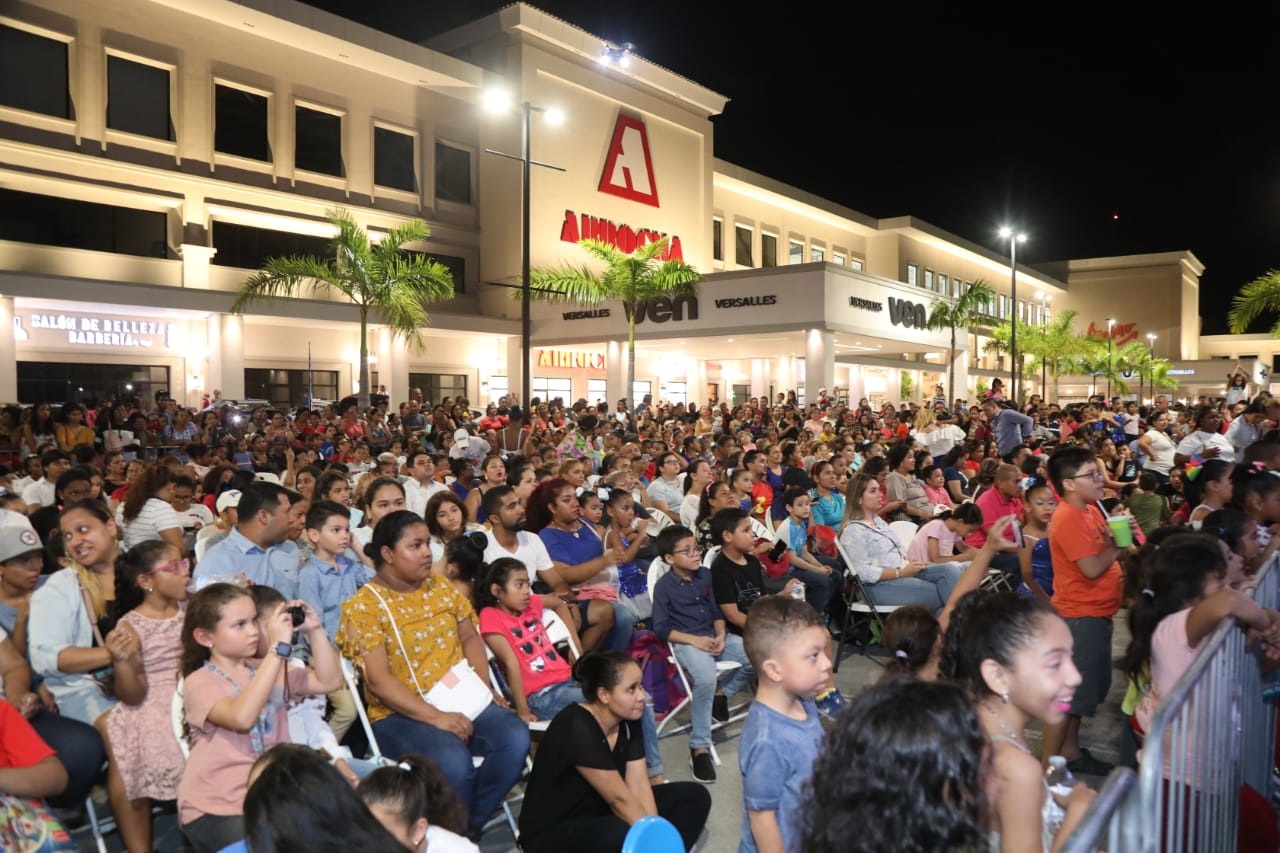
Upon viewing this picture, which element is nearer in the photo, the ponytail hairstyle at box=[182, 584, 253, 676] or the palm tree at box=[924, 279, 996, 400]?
the ponytail hairstyle at box=[182, 584, 253, 676]

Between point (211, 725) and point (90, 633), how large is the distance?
53.0 inches

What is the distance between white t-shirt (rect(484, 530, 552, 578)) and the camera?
18.2 feet

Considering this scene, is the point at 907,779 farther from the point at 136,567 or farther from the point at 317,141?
the point at 317,141

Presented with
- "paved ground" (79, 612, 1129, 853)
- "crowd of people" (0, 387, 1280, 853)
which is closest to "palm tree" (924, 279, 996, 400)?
"crowd of people" (0, 387, 1280, 853)

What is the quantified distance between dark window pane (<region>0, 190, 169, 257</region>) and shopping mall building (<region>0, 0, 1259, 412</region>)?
0.05 meters

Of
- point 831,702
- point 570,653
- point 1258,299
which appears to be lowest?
point 831,702

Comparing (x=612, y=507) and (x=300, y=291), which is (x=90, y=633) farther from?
(x=300, y=291)

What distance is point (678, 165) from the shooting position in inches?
1323

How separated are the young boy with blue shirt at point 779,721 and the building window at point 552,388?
2529cm

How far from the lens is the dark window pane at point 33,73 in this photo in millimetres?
18938

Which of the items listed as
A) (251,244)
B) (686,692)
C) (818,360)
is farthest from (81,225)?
(686,692)

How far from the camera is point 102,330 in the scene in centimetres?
2000

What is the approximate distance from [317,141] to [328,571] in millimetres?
24209

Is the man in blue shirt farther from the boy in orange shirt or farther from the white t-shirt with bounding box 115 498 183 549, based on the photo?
the boy in orange shirt
